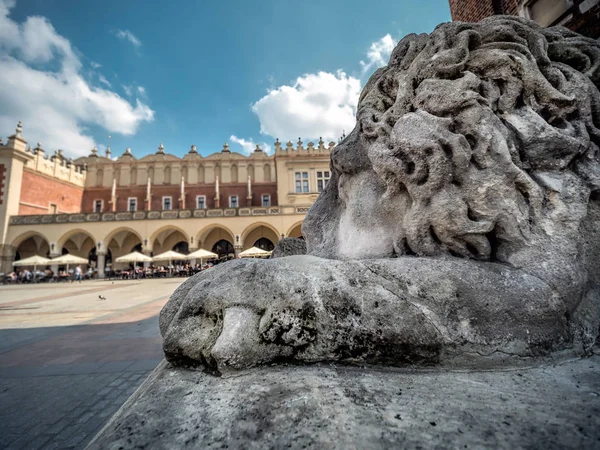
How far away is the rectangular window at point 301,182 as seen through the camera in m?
29.4

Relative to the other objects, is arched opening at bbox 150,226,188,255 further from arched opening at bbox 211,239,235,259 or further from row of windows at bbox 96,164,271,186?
row of windows at bbox 96,164,271,186

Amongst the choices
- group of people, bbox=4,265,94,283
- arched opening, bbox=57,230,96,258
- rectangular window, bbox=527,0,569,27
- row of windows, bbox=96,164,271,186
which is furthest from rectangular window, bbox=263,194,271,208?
rectangular window, bbox=527,0,569,27

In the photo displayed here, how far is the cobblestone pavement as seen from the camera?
1987 millimetres

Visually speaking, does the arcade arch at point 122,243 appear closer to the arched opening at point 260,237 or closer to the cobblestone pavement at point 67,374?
the arched opening at point 260,237

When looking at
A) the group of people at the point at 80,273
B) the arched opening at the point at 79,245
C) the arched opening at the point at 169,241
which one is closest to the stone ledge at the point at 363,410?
the group of people at the point at 80,273

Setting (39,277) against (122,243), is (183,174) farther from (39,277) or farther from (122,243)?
(39,277)

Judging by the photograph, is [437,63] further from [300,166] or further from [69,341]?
[300,166]

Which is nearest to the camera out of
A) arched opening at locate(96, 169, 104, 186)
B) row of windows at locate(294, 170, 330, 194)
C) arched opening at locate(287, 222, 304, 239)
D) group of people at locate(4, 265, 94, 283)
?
group of people at locate(4, 265, 94, 283)

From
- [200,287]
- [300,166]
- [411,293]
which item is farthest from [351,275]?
[300,166]

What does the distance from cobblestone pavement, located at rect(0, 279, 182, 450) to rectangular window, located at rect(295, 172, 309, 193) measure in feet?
80.2

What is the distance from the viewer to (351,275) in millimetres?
1493

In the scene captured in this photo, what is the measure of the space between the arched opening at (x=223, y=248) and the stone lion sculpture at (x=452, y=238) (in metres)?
27.1

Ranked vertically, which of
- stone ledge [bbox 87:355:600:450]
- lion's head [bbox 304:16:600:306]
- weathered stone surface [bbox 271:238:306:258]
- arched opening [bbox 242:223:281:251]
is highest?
arched opening [bbox 242:223:281:251]

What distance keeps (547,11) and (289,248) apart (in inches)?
247
